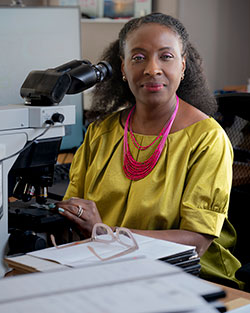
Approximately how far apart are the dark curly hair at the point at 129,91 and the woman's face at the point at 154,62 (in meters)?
0.03

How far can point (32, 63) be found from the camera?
2.12 meters

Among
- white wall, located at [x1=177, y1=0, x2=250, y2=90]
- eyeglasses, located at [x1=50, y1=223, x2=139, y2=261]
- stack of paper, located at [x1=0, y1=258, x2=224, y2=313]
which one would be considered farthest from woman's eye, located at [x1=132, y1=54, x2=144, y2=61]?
white wall, located at [x1=177, y1=0, x2=250, y2=90]

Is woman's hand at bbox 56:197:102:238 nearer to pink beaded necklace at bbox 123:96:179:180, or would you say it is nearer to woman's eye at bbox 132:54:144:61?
pink beaded necklace at bbox 123:96:179:180

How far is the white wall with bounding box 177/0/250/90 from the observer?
3.76 m

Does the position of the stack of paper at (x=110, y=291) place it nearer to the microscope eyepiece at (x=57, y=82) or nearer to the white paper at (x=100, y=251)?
the white paper at (x=100, y=251)

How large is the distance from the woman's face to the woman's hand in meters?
0.36

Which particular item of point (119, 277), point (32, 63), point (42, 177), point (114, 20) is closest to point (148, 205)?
point (42, 177)

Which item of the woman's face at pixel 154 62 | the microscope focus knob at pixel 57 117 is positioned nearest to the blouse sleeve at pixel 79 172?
the woman's face at pixel 154 62

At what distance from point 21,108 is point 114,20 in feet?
9.39

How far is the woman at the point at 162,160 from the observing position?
139 centimetres

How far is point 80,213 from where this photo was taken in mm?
1359

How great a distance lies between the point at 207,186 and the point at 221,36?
2.75 metres

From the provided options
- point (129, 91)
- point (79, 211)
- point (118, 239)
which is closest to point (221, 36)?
point (129, 91)

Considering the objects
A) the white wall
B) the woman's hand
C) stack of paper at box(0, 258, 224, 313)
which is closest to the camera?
stack of paper at box(0, 258, 224, 313)
